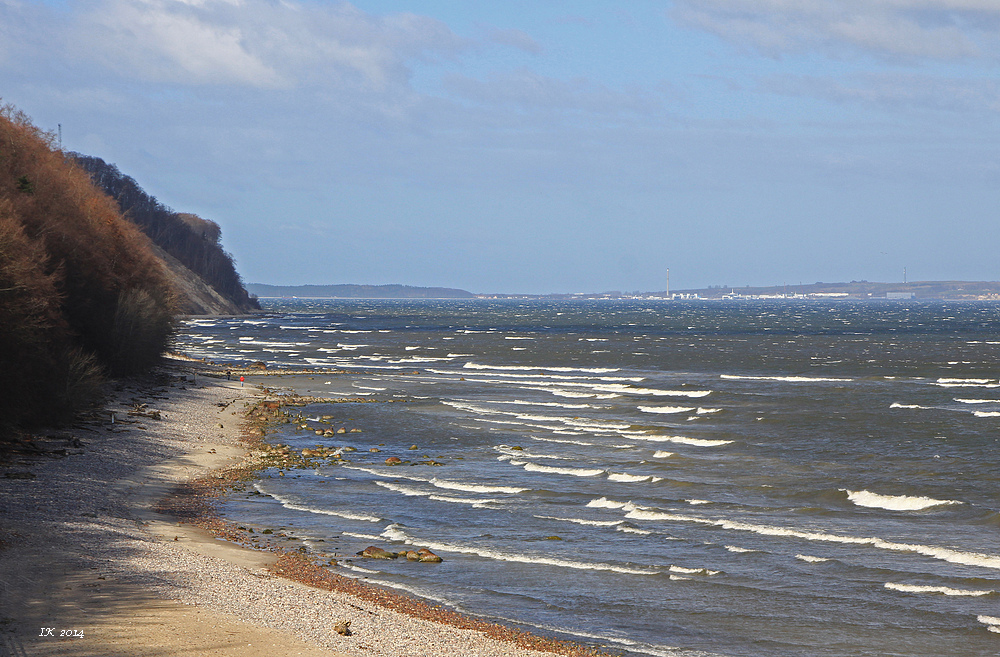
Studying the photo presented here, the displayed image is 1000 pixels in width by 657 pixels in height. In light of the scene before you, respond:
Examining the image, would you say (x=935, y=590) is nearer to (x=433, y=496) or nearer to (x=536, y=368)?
(x=433, y=496)

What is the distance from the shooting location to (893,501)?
2308 centimetres

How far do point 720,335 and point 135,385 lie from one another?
80754mm

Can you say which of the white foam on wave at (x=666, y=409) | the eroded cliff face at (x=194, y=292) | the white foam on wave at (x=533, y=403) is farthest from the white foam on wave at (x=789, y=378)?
the eroded cliff face at (x=194, y=292)

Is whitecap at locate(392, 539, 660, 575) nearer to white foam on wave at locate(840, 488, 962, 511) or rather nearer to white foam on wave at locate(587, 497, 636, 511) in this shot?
white foam on wave at locate(587, 497, 636, 511)

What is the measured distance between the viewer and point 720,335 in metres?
108

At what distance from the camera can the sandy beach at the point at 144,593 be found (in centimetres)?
1088

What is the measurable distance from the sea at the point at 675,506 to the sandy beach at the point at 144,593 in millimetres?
1858

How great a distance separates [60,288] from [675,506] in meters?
24.3

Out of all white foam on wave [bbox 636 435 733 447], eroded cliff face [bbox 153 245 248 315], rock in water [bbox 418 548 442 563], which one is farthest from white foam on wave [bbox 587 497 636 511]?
eroded cliff face [bbox 153 245 248 315]

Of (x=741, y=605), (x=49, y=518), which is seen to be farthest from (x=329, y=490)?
(x=741, y=605)

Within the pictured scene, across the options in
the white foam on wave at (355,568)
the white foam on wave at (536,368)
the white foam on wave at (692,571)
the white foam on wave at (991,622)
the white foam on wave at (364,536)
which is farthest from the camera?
the white foam on wave at (536,368)

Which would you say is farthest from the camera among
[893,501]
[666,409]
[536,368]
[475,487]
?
[536,368]

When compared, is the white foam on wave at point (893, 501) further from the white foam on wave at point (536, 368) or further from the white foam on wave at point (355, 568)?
the white foam on wave at point (536, 368)

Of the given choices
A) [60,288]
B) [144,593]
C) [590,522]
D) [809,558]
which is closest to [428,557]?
[590,522]
